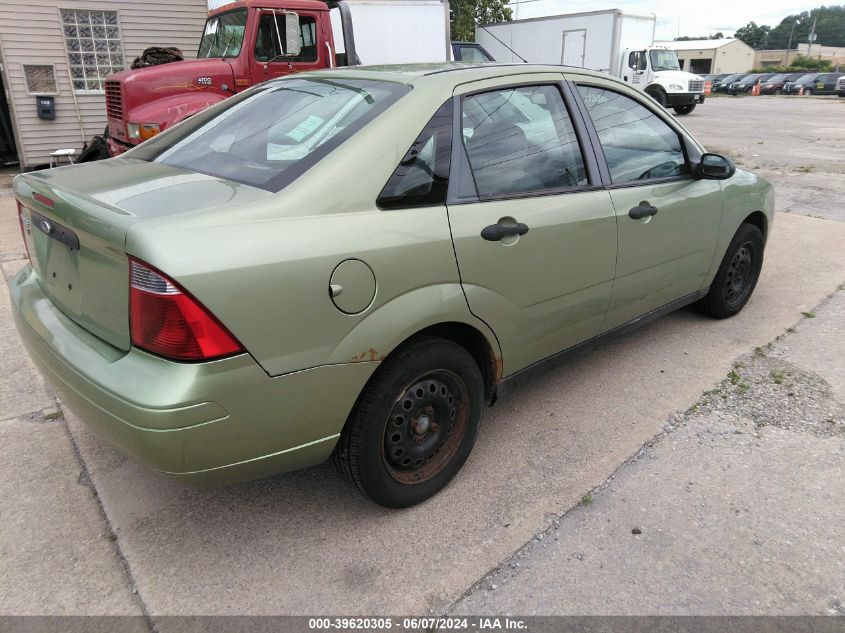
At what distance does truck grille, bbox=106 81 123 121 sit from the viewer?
25.9ft

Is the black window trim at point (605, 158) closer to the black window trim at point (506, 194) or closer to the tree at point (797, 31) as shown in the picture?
the black window trim at point (506, 194)

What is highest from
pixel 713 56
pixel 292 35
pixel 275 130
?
pixel 713 56

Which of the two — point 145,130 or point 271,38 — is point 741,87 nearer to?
point 271,38

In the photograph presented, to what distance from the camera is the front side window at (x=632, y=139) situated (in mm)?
3229

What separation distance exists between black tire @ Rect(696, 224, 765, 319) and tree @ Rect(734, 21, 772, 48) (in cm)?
13587

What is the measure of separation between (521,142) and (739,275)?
7.91ft

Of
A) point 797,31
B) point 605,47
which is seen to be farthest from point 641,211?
point 797,31

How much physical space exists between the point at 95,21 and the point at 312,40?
16.5 ft

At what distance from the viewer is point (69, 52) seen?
1087 centimetres

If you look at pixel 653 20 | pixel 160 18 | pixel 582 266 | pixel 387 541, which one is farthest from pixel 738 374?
pixel 653 20

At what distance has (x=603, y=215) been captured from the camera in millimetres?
3057

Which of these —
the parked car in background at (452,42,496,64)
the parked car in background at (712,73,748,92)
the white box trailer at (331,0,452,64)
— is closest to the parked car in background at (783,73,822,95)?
the parked car in background at (712,73,748,92)

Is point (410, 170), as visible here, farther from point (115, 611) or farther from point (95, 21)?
point (95, 21)

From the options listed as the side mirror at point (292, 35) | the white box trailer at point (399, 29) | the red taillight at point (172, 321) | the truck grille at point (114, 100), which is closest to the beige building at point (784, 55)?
the white box trailer at point (399, 29)
